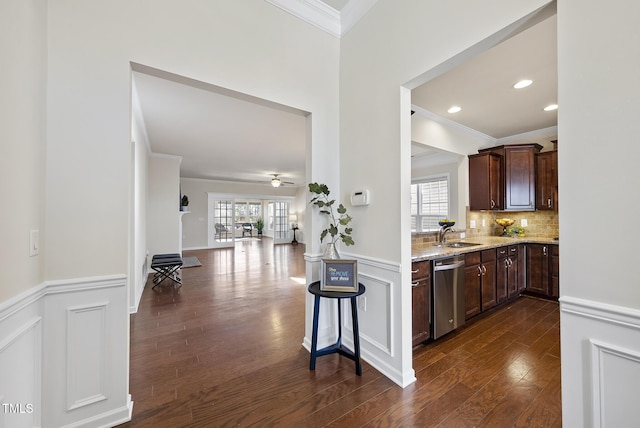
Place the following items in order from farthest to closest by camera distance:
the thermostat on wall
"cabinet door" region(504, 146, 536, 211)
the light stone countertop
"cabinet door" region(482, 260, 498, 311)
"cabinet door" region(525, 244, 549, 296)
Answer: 1. "cabinet door" region(504, 146, 536, 211)
2. "cabinet door" region(525, 244, 549, 296)
3. "cabinet door" region(482, 260, 498, 311)
4. the light stone countertop
5. the thermostat on wall

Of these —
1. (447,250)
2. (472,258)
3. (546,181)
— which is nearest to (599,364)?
(447,250)

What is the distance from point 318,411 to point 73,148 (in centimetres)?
214

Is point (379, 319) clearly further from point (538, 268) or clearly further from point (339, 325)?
point (538, 268)

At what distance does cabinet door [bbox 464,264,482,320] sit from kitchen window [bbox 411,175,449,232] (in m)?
2.51

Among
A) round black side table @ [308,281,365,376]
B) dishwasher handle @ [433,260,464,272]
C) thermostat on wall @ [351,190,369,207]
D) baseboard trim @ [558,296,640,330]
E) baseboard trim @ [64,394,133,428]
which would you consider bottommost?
baseboard trim @ [64,394,133,428]

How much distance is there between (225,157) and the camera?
233 inches

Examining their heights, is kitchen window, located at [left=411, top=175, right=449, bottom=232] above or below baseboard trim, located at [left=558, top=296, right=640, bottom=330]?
above

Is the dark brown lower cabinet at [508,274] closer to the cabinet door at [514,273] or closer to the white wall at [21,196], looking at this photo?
the cabinet door at [514,273]

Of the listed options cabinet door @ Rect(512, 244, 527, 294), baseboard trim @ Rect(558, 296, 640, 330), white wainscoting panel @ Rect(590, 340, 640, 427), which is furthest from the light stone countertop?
white wainscoting panel @ Rect(590, 340, 640, 427)

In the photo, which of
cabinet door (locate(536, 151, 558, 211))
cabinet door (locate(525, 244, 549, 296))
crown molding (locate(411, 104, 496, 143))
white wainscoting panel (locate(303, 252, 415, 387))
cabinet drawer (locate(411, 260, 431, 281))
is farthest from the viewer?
cabinet door (locate(536, 151, 558, 211))

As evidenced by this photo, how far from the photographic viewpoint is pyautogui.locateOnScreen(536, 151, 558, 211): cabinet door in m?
3.90

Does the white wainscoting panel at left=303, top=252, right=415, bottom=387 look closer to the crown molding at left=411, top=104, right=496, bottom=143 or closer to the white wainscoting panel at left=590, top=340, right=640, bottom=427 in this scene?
the white wainscoting panel at left=590, top=340, right=640, bottom=427

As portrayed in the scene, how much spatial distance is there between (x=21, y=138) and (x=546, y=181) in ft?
18.7

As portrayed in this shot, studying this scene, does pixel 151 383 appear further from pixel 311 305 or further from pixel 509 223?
pixel 509 223
